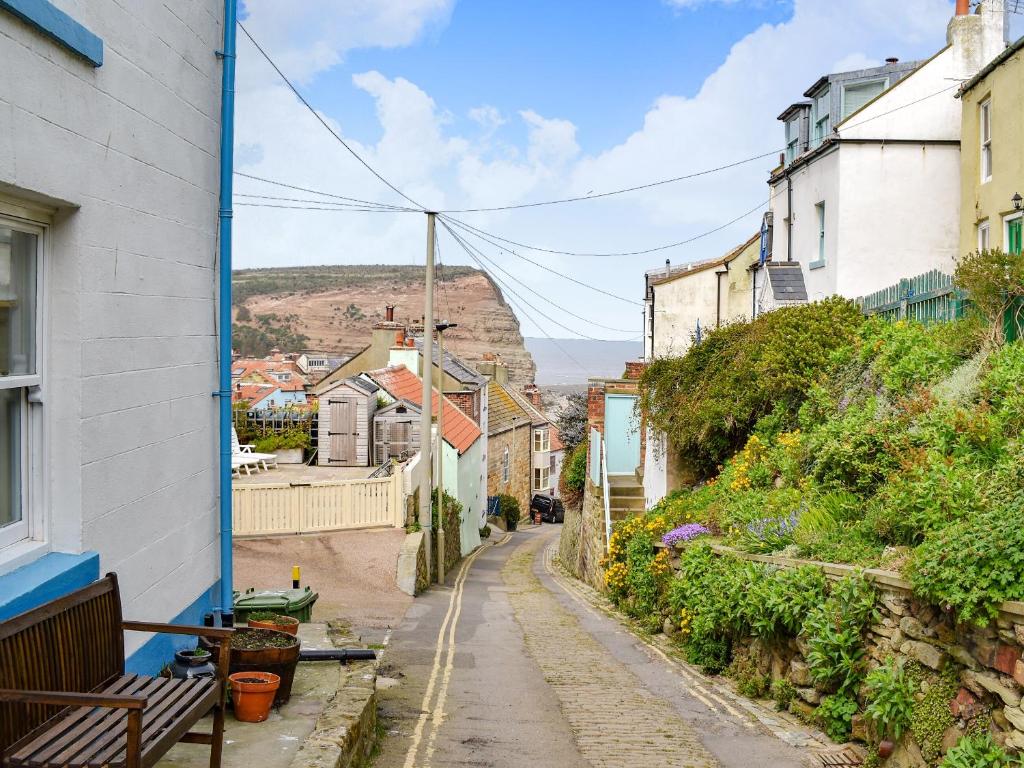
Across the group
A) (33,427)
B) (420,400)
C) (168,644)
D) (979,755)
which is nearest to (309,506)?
(420,400)

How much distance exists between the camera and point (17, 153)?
4391 mm

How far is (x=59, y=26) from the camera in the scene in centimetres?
469

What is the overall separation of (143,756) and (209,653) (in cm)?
254

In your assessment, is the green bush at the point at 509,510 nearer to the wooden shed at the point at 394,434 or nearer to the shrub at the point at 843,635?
the wooden shed at the point at 394,434

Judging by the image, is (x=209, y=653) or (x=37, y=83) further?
(x=209, y=653)

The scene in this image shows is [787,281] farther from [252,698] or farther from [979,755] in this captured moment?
[252,698]

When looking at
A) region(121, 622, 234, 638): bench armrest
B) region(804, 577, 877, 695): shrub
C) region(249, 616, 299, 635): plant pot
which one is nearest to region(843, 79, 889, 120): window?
region(804, 577, 877, 695): shrub

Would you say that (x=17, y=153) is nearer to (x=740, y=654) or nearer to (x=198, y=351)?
(x=198, y=351)

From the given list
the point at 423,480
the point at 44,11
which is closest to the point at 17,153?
the point at 44,11

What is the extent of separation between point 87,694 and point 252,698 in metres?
2.51

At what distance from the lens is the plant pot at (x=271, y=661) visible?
6.28m

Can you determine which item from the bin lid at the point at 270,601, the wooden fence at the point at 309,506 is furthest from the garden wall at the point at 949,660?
the wooden fence at the point at 309,506

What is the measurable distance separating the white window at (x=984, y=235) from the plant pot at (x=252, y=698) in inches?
609

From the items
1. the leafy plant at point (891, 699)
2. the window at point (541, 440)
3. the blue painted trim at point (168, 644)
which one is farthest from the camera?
the window at point (541, 440)
